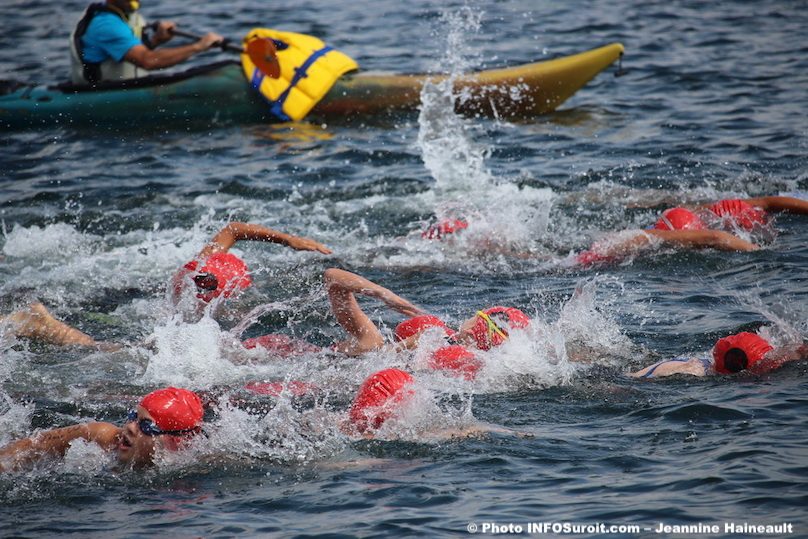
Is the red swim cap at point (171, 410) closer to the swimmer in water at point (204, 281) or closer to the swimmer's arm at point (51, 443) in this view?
the swimmer's arm at point (51, 443)

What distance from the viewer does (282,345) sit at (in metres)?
7.62

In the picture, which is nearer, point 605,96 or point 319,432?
point 319,432

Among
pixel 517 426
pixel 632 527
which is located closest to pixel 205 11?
pixel 517 426

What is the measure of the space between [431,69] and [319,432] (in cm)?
951

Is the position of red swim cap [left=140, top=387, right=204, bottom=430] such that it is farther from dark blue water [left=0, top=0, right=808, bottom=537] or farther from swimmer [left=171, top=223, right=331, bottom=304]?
swimmer [left=171, top=223, right=331, bottom=304]

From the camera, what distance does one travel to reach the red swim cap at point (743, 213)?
9430mm

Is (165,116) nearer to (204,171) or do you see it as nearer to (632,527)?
(204,171)

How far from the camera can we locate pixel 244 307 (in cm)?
856

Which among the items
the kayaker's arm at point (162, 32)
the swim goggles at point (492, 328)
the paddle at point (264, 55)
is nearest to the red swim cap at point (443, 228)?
the swim goggles at point (492, 328)

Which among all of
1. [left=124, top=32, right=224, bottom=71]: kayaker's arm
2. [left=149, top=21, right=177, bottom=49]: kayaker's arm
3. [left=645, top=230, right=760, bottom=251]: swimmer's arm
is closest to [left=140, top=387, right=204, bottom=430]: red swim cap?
[left=645, top=230, right=760, bottom=251]: swimmer's arm

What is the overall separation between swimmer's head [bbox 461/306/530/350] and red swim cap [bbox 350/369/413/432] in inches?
38.4

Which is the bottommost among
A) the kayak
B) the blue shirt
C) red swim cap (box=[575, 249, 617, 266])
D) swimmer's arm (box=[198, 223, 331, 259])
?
red swim cap (box=[575, 249, 617, 266])

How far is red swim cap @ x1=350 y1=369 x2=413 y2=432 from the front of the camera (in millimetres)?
6117

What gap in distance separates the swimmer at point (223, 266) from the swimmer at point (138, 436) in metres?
2.09
